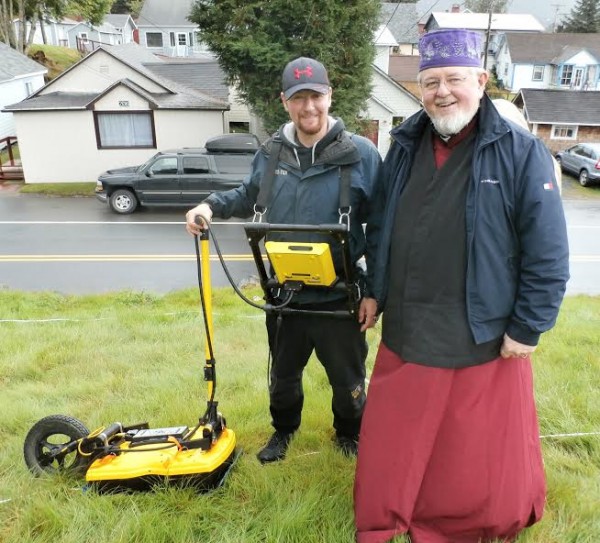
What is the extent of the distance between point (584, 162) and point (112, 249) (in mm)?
17960

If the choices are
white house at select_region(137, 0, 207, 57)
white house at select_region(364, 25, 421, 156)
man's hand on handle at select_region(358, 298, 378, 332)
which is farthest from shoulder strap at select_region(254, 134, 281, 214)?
white house at select_region(137, 0, 207, 57)

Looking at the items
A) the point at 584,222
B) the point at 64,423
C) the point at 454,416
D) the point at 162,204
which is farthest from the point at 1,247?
the point at 584,222

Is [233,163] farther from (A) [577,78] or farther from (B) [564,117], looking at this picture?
(A) [577,78]

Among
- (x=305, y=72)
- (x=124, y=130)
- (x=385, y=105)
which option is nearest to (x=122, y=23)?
(x=124, y=130)

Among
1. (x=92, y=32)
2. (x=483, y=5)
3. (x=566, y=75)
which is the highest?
(x=483, y=5)

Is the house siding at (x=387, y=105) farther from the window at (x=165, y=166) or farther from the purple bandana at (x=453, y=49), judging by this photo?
the purple bandana at (x=453, y=49)

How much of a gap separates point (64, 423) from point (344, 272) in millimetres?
1606

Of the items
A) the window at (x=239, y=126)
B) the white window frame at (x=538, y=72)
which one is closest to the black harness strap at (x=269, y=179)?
the window at (x=239, y=126)

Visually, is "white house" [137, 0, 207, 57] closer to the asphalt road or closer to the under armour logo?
the asphalt road

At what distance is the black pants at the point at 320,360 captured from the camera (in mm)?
2684

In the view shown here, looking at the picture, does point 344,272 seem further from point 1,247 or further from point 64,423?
point 1,247

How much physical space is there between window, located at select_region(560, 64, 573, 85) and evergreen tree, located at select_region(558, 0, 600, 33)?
14.4 metres

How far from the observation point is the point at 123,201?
1445 centimetres

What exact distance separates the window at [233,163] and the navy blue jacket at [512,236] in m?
12.7
